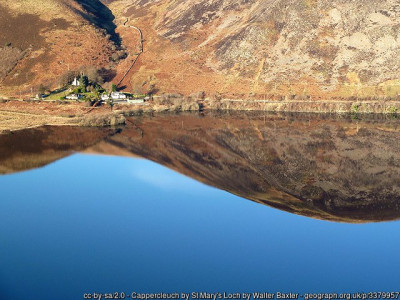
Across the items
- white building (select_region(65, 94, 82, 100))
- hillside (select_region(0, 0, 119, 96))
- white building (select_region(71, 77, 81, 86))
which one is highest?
hillside (select_region(0, 0, 119, 96))

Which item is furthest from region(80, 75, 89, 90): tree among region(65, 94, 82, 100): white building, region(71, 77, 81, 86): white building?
region(65, 94, 82, 100): white building

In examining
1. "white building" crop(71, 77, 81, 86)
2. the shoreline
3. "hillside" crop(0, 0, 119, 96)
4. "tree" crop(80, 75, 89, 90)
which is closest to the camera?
the shoreline

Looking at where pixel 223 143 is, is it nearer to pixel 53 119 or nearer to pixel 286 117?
pixel 286 117

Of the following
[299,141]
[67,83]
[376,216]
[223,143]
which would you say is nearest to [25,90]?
[67,83]

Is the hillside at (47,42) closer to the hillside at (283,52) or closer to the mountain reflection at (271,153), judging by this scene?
the hillside at (283,52)

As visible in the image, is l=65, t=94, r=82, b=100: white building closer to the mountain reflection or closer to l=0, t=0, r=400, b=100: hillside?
l=0, t=0, r=400, b=100: hillside

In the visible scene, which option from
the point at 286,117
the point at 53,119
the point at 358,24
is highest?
the point at 358,24

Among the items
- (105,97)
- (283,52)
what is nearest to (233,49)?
(283,52)
